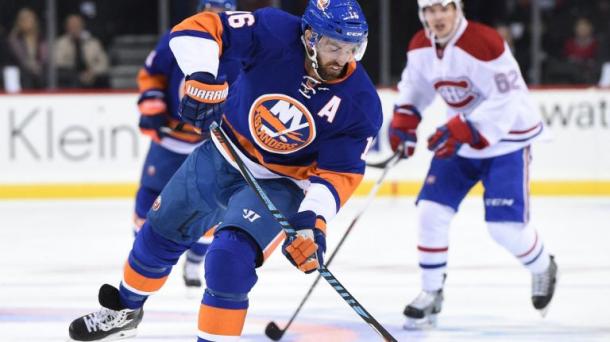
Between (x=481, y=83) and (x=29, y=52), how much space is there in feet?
17.9

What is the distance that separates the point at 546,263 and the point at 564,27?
209 inches

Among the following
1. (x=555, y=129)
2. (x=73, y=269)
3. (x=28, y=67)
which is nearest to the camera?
(x=73, y=269)

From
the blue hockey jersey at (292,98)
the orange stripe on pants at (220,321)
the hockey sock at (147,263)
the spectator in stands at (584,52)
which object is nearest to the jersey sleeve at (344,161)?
the blue hockey jersey at (292,98)

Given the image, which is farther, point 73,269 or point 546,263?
point 73,269

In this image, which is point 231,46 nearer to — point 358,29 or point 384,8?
point 358,29

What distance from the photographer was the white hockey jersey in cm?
423

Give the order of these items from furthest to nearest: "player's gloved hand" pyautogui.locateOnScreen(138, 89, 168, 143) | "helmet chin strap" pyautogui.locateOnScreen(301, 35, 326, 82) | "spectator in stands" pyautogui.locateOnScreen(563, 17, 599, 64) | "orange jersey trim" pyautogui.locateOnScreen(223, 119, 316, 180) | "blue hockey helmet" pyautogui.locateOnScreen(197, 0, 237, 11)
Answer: "spectator in stands" pyautogui.locateOnScreen(563, 17, 599, 64)
"player's gloved hand" pyautogui.locateOnScreen(138, 89, 168, 143)
"blue hockey helmet" pyautogui.locateOnScreen(197, 0, 237, 11)
"orange jersey trim" pyautogui.locateOnScreen(223, 119, 316, 180)
"helmet chin strap" pyautogui.locateOnScreen(301, 35, 326, 82)

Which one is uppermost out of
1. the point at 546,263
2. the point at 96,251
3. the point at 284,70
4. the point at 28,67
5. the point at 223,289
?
the point at 284,70

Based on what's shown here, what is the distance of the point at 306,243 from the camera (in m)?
3.05

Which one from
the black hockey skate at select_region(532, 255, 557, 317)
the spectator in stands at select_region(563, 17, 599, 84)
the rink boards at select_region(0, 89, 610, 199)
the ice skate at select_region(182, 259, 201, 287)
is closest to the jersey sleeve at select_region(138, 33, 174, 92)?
the ice skate at select_region(182, 259, 201, 287)

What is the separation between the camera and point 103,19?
9492 mm

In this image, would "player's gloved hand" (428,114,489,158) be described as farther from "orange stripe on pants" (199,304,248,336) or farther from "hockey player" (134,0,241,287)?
"orange stripe on pants" (199,304,248,336)

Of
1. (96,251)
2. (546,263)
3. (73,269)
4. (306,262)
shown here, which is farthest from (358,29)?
(96,251)

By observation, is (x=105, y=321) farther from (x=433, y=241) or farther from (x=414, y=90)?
(x=414, y=90)
